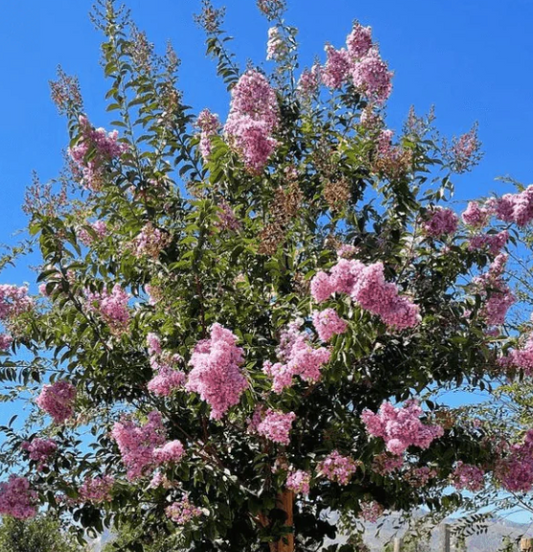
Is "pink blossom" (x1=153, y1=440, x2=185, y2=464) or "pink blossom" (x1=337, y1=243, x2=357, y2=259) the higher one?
"pink blossom" (x1=337, y1=243, x2=357, y2=259)

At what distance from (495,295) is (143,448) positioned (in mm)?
2366

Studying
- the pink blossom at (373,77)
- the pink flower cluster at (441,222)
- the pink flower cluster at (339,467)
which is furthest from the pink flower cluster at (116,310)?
the pink blossom at (373,77)

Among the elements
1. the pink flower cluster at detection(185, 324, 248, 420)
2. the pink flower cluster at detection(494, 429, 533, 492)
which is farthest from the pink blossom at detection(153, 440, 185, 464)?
the pink flower cluster at detection(494, 429, 533, 492)

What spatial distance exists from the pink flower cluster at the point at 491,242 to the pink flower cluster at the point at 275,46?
194 centimetres

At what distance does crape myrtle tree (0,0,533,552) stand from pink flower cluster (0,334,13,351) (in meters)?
0.02

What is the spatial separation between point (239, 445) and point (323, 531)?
0.99m

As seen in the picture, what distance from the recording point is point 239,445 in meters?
5.34

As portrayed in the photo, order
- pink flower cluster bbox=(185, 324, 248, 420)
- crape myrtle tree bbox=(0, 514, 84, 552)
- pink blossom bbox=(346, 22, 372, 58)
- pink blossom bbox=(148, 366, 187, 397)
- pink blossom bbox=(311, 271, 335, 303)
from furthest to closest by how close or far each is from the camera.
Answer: crape myrtle tree bbox=(0, 514, 84, 552)
pink blossom bbox=(346, 22, 372, 58)
pink blossom bbox=(148, 366, 187, 397)
pink blossom bbox=(311, 271, 335, 303)
pink flower cluster bbox=(185, 324, 248, 420)

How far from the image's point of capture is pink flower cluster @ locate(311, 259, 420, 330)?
3822 millimetres

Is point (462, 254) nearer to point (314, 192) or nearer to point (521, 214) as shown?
point (521, 214)

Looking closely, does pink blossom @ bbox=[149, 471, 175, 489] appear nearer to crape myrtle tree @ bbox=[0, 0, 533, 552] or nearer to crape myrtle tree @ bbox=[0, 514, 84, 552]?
crape myrtle tree @ bbox=[0, 0, 533, 552]

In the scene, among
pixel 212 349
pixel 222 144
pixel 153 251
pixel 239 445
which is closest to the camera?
pixel 212 349

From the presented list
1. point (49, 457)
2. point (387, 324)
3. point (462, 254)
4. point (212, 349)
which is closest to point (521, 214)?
point (462, 254)

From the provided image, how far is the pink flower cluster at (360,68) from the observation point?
526 cm
